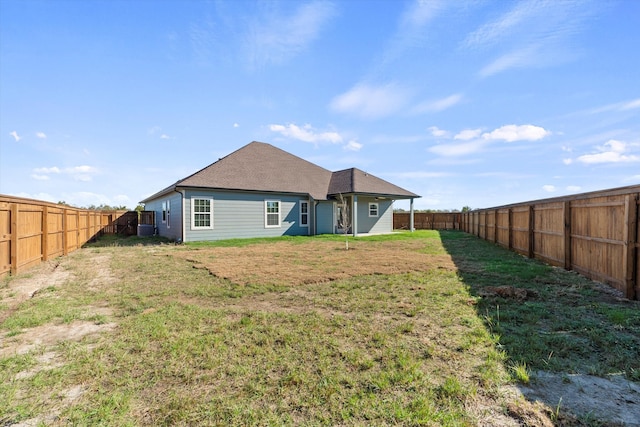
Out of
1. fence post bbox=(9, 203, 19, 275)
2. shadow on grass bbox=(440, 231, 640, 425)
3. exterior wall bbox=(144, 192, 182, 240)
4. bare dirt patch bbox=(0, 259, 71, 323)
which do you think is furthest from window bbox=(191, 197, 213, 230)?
shadow on grass bbox=(440, 231, 640, 425)

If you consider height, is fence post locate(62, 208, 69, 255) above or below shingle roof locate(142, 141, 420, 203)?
below

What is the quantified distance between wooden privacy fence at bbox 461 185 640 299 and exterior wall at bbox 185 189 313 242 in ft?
37.4

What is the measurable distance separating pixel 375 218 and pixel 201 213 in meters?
11.7

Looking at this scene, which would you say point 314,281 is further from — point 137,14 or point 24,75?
point 24,75

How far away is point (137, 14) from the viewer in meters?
7.94

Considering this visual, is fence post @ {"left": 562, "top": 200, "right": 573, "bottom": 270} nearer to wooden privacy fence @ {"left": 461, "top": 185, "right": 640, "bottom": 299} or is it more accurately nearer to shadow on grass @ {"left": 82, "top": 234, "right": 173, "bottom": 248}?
wooden privacy fence @ {"left": 461, "top": 185, "right": 640, "bottom": 299}

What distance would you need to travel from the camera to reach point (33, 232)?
7973 millimetres

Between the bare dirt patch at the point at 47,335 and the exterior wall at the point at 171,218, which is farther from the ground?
the exterior wall at the point at 171,218

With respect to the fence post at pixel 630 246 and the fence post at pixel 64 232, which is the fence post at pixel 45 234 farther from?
the fence post at pixel 630 246

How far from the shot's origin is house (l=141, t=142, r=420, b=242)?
46.7ft

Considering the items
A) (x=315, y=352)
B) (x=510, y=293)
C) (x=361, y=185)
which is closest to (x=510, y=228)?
(x=510, y=293)

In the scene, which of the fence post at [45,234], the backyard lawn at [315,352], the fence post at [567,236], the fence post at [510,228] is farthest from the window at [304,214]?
the fence post at [567,236]

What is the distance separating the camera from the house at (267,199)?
46.7 ft

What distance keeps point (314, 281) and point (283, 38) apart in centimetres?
831
